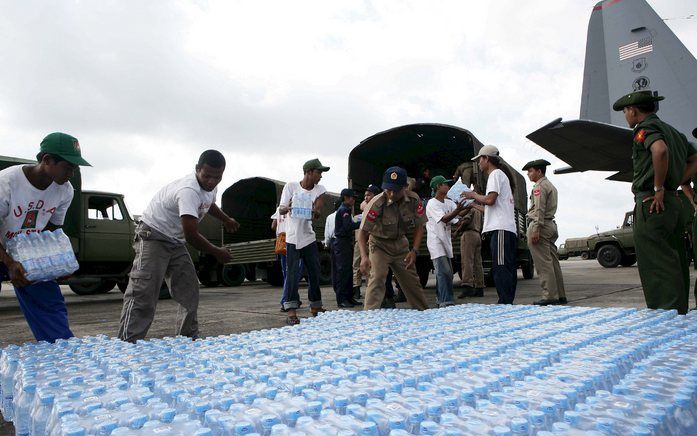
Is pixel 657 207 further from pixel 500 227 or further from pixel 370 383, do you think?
pixel 370 383

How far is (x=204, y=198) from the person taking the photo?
3.45 metres

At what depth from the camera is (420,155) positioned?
35.3 ft

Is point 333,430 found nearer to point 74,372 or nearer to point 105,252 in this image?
point 74,372

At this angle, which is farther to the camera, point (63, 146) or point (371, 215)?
point (371, 215)

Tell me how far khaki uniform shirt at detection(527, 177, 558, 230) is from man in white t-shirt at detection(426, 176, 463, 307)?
3.21 feet

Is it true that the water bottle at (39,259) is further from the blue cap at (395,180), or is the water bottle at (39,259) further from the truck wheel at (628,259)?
the truck wheel at (628,259)

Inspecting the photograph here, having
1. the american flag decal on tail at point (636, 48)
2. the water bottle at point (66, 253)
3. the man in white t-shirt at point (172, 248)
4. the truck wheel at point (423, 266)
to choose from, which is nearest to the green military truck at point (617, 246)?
the american flag decal on tail at point (636, 48)

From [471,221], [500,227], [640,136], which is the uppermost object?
[640,136]


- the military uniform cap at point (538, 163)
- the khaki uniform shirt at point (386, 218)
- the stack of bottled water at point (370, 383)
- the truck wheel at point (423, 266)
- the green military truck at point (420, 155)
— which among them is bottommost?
the stack of bottled water at point (370, 383)

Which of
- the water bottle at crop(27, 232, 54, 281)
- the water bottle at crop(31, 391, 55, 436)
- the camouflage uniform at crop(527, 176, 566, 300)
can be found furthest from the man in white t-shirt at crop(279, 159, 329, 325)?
the water bottle at crop(31, 391, 55, 436)

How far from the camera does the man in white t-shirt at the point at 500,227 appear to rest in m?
4.74

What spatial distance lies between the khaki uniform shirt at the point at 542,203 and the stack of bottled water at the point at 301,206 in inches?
115

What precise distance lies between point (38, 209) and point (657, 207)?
438cm

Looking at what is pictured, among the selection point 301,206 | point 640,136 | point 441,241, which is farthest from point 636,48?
point 301,206
